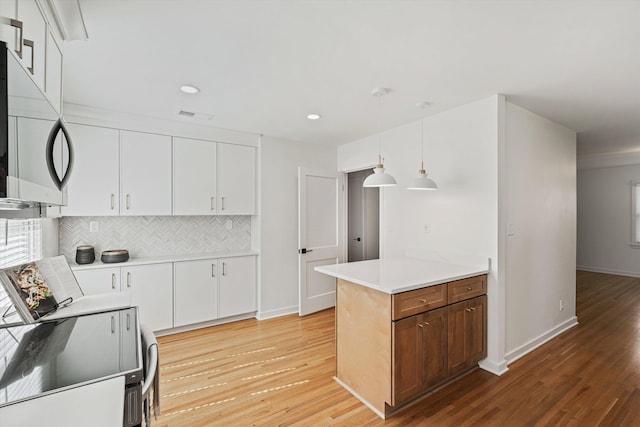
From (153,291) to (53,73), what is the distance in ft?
8.52

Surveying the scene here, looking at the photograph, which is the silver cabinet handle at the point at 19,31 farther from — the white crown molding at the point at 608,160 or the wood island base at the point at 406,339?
the white crown molding at the point at 608,160

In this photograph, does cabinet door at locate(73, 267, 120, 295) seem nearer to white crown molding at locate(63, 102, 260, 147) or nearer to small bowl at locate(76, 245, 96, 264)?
small bowl at locate(76, 245, 96, 264)

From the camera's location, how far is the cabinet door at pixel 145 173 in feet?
10.8

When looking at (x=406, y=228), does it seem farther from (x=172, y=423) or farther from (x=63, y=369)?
(x=63, y=369)

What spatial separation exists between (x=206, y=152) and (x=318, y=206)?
65.3 inches

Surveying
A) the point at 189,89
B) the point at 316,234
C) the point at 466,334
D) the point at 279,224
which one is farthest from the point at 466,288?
the point at 189,89

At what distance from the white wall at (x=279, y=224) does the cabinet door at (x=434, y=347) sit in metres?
2.34

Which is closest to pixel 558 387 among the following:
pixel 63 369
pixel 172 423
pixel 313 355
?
pixel 313 355

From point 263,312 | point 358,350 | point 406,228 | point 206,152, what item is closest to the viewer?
point 358,350

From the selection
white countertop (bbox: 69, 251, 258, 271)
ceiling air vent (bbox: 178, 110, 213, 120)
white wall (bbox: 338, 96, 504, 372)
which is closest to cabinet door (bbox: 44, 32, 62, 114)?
ceiling air vent (bbox: 178, 110, 213, 120)

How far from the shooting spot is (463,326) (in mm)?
2504

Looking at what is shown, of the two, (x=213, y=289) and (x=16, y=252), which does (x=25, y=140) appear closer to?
(x=16, y=252)

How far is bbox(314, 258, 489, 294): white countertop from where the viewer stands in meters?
2.13

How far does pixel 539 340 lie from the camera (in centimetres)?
318
